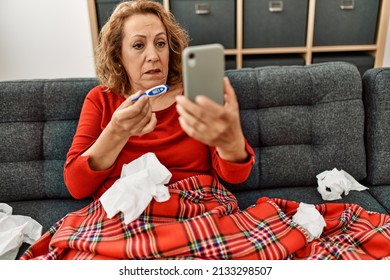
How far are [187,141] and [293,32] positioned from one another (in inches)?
52.8

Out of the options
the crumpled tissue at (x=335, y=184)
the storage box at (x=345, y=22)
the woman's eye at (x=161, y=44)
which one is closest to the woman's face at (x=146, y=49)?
the woman's eye at (x=161, y=44)

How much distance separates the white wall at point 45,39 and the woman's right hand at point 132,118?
1.69m

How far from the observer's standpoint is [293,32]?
2037 mm

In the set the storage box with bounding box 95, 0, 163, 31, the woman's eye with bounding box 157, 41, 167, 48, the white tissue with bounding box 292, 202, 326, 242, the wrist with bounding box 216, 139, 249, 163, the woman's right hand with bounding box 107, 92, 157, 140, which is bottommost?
the white tissue with bounding box 292, 202, 326, 242

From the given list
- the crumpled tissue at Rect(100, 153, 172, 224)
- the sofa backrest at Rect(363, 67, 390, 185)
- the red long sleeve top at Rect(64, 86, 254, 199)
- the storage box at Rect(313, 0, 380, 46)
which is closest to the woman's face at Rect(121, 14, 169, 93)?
the red long sleeve top at Rect(64, 86, 254, 199)

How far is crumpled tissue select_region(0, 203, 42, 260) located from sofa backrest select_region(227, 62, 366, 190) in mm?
729

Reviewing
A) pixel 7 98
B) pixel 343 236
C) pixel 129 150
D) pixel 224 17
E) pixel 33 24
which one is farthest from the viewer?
pixel 33 24

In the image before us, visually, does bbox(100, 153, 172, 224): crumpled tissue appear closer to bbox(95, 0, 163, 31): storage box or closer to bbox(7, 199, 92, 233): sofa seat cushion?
bbox(7, 199, 92, 233): sofa seat cushion

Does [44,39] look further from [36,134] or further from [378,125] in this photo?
[378,125]

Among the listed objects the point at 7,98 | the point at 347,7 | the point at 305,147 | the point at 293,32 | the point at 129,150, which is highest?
the point at 347,7

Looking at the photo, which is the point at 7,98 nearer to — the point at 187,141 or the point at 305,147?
the point at 187,141

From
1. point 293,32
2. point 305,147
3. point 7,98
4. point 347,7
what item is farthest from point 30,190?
point 347,7

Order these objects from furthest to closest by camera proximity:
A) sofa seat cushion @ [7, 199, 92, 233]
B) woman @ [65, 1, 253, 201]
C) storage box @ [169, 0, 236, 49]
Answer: storage box @ [169, 0, 236, 49] < sofa seat cushion @ [7, 199, 92, 233] < woman @ [65, 1, 253, 201]

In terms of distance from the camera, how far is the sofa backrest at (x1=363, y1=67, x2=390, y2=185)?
125 centimetres
